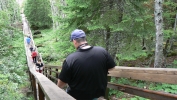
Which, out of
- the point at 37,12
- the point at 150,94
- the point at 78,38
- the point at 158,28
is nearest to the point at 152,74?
the point at 150,94

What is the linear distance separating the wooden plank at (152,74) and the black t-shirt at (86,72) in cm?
49

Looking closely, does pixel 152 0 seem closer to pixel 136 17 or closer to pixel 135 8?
pixel 135 8

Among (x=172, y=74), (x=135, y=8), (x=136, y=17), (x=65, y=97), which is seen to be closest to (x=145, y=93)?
(x=172, y=74)

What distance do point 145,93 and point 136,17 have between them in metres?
5.83

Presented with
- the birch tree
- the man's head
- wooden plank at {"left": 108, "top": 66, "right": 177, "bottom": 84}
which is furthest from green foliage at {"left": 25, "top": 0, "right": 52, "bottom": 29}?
the man's head

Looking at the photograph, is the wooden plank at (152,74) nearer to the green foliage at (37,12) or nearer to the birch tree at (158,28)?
the birch tree at (158,28)

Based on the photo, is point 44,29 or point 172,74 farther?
point 44,29

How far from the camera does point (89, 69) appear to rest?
8.63 feet

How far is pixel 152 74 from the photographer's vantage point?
269 centimetres

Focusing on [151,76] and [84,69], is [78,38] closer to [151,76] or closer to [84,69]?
[84,69]

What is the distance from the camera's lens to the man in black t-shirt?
8.56 ft

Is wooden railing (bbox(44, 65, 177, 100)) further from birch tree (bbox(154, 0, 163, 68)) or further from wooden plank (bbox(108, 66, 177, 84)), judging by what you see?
birch tree (bbox(154, 0, 163, 68))

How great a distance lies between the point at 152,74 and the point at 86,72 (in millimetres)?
918

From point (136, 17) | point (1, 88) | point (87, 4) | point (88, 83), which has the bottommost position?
point (1, 88)
